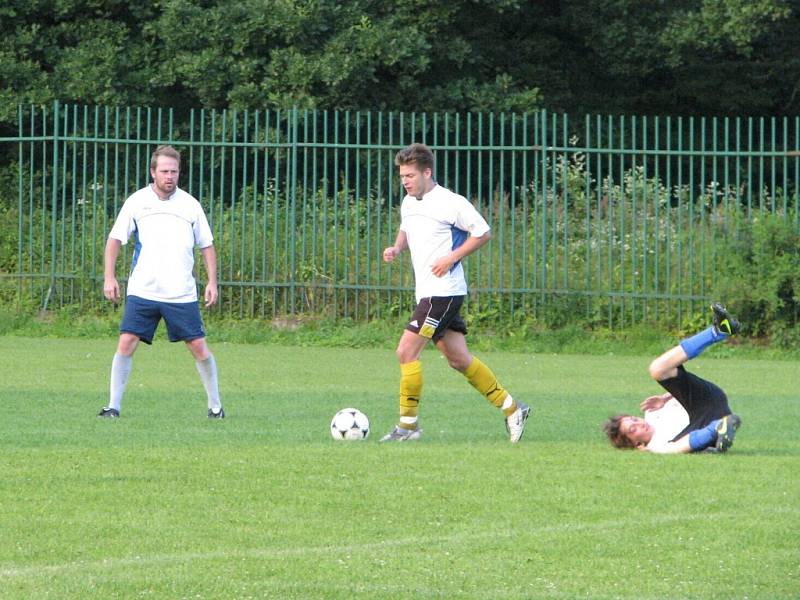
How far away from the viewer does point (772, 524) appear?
7.02 metres

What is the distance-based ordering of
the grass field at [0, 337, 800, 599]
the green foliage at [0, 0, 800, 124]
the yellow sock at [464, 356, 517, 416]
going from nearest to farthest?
the grass field at [0, 337, 800, 599] → the yellow sock at [464, 356, 517, 416] → the green foliage at [0, 0, 800, 124]

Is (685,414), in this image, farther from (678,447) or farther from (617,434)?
(617,434)

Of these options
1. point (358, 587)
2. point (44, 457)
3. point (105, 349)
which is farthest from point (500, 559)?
point (105, 349)

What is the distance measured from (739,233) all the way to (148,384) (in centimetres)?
799

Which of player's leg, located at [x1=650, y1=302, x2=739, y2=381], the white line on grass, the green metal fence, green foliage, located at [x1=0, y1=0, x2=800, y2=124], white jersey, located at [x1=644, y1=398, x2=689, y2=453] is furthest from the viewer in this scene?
green foliage, located at [x1=0, y1=0, x2=800, y2=124]

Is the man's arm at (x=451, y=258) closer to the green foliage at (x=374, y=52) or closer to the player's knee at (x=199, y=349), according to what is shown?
the player's knee at (x=199, y=349)

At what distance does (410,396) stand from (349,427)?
17.6 inches

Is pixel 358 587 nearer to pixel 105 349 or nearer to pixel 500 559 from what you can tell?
pixel 500 559

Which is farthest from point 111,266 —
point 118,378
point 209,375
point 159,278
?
point 209,375

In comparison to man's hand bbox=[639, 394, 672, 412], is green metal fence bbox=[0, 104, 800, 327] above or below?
above

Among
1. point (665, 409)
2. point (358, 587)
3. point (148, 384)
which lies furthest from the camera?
point (148, 384)

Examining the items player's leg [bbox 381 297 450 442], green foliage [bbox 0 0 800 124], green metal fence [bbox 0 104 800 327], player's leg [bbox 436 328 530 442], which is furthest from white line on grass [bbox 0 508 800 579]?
green foliage [bbox 0 0 800 124]

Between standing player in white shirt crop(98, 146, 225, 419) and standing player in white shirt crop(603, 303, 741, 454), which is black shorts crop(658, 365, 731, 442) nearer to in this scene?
standing player in white shirt crop(603, 303, 741, 454)

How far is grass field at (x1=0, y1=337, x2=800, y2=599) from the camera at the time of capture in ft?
19.4
